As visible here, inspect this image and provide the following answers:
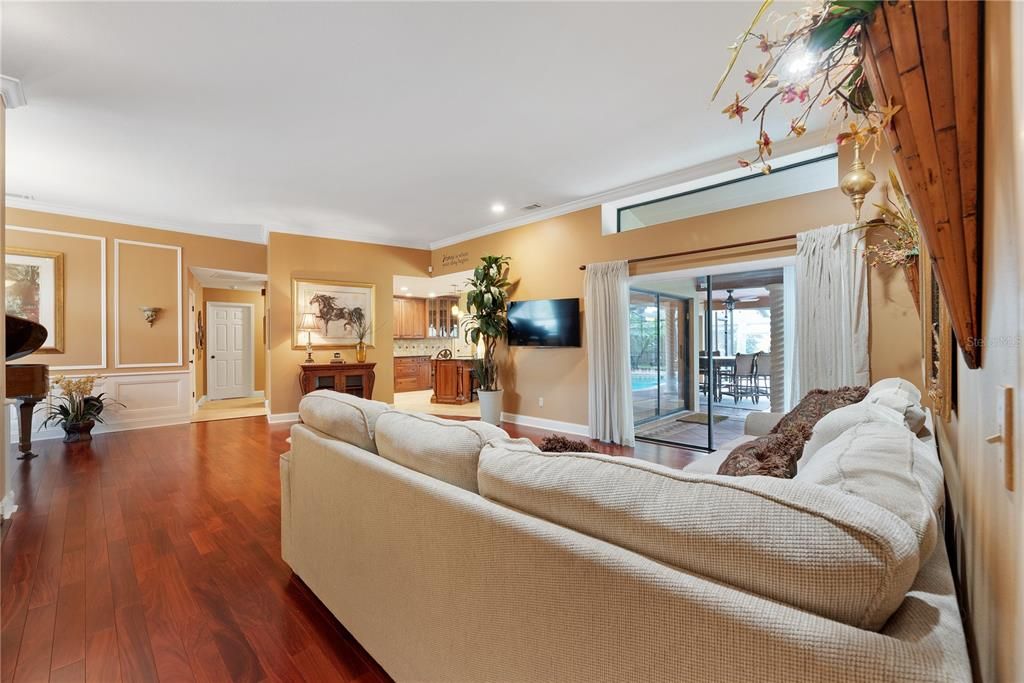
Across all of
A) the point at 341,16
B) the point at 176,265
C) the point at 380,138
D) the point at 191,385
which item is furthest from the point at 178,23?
the point at 191,385

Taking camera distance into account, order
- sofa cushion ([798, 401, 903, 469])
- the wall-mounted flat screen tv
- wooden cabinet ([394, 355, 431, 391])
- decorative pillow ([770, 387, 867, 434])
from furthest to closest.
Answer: wooden cabinet ([394, 355, 431, 391]) → the wall-mounted flat screen tv → decorative pillow ([770, 387, 867, 434]) → sofa cushion ([798, 401, 903, 469])

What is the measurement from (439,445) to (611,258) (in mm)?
4054

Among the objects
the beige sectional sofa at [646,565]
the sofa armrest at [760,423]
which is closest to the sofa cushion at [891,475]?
the beige sectional sofa at [646,565]

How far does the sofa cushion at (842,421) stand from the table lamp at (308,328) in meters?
6.34

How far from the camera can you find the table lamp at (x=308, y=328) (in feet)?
21.0

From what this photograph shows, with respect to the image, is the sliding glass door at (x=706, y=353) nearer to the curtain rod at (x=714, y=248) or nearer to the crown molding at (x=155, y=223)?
the curtain rod at (x=714, y=248)

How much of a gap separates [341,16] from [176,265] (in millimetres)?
5329

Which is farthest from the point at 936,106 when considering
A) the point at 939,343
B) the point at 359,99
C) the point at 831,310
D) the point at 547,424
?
the point at 547,424

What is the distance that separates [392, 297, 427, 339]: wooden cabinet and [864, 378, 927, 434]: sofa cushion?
8.92m

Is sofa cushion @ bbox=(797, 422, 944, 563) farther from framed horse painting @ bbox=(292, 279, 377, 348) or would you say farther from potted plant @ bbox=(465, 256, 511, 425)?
framed horse painting @ bbox=(292, 279, 377, 348)

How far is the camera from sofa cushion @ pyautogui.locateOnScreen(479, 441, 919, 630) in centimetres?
60

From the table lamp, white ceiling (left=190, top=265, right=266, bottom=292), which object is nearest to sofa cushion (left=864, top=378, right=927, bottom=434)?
the table lamp

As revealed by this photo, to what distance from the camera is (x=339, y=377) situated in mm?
6367

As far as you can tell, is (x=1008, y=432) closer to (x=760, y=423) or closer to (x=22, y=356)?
(x=760, y=423)
